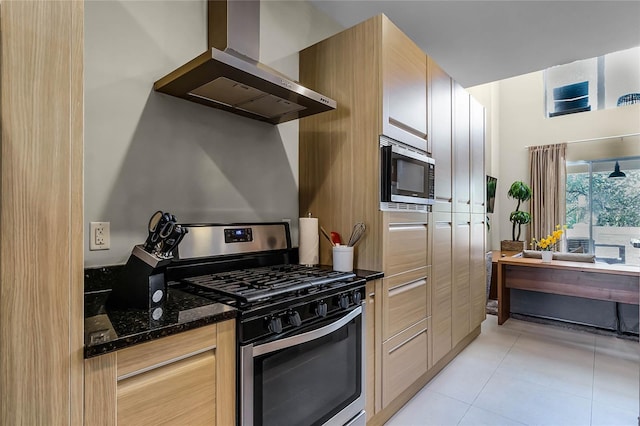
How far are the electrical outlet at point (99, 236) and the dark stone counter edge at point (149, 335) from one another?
64 centimetres

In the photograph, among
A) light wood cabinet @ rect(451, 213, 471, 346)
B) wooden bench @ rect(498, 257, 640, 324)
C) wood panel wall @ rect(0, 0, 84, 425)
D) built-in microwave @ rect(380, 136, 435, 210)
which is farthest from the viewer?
wooden bench @ rect(498, 257, 640, 324)

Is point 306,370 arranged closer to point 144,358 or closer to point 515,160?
point 144,358

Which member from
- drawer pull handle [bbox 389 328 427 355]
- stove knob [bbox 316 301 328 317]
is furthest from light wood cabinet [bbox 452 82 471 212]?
stove knob [bbox 316 301 328 317]

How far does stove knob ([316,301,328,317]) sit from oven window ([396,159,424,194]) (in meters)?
0.86

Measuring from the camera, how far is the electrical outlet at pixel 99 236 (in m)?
1.37

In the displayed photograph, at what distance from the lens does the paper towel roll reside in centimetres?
199

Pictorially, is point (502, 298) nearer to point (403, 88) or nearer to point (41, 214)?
point (403, 88)

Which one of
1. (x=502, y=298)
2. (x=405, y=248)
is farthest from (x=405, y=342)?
(x=502, y=298)

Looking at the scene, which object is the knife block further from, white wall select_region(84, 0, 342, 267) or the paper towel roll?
the paper towel roll

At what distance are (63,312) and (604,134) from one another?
25.3 ft

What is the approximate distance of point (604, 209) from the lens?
19.3 feet

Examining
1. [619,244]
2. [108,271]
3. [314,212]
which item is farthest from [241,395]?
[619,244]

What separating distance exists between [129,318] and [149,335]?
157mm

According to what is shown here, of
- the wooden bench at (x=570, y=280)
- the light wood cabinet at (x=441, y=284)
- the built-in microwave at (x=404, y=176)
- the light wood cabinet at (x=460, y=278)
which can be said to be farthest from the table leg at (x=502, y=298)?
the built-in microwave at (x=404, y=176)
